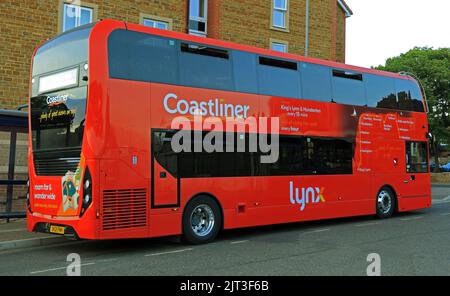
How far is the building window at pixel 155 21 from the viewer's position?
19009mm

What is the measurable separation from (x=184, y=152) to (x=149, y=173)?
89cm

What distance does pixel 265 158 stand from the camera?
1116 centimetres

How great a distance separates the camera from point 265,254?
859 cm

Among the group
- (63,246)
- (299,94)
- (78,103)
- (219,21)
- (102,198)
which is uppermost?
(219,21)

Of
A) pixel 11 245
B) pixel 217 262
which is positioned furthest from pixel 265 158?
pixel 11 245

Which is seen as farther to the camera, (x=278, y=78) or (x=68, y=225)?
(x=278, y=78)

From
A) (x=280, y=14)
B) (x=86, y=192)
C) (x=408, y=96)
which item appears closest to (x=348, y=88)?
(x=408, y=96)

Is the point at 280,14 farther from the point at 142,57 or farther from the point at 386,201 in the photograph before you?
the point at 142,57

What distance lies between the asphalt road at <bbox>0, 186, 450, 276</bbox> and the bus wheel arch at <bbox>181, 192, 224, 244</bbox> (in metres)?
0.27

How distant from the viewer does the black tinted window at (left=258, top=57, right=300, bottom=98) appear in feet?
36.7

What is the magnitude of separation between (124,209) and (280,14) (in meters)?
17.2

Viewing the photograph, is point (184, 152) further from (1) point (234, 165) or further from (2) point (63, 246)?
(2) point (63, 246)

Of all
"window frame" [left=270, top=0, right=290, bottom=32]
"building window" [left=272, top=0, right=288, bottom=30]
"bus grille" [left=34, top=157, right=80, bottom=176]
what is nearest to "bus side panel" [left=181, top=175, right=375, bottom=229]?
"bus grille" [left=34, top=157, right=80, bottom=176]

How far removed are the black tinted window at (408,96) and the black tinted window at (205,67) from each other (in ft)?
21.2
